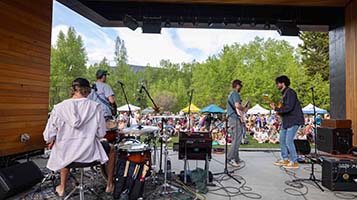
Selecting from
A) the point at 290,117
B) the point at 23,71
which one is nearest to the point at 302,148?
the point at 290,117

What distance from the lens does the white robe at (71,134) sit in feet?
7.62

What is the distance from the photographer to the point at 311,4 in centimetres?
509

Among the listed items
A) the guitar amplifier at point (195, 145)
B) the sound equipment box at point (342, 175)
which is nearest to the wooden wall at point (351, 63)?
the sound equipment box at point (342, 175)

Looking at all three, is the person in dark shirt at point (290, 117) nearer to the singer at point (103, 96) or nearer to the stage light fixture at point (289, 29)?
the stage light fixture at point (289, 29)

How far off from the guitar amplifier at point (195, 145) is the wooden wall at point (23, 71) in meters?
2.62

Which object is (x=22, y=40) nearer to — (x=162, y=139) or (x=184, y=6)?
(x=162, y=139)

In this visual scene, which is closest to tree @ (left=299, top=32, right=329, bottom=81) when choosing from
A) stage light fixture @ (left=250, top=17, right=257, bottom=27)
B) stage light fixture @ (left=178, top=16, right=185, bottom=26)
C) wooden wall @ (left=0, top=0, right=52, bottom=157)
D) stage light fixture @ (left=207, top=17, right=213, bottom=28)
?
stage light fixture @ (left=250, top=17, right=257, bottom=27)

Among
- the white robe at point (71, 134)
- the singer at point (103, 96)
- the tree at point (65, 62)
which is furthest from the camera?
the tree at point (65, 62)

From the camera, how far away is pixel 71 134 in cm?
235

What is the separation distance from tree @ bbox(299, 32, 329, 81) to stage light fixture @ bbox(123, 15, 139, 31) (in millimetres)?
17411

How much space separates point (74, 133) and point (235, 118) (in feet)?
9.36

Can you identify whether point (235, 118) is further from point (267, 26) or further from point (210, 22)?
point (267, 26)

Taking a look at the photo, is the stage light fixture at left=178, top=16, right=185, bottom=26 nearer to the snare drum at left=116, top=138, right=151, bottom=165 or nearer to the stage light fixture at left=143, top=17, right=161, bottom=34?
the stage light fixture at left=143, top=17, right=161, bottom=34

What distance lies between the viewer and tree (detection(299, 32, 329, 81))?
750 inches
